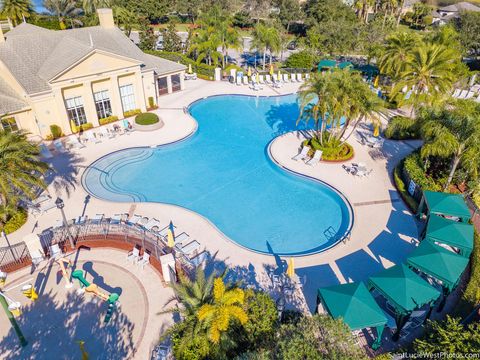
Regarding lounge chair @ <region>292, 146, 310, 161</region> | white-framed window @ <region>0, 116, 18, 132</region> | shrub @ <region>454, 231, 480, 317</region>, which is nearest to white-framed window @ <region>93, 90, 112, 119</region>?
white-framed window @ <region>0, 116, 18, 132</region>

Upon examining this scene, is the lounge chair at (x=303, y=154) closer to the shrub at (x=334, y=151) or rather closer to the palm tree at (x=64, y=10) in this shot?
the shrub at (x=334, y=151)

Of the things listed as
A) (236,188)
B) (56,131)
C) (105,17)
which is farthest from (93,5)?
(236,188)

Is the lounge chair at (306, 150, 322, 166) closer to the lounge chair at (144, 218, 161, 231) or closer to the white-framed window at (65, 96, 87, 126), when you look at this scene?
the lounge chair at (144, 218, 161, 231)

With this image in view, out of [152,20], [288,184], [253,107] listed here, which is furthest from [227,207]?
[152,20]

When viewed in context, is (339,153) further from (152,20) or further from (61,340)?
(152,20)

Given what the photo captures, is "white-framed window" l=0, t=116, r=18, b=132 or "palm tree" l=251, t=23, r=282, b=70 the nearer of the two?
"white-framed window" l=0, t=116, r=18, b=132

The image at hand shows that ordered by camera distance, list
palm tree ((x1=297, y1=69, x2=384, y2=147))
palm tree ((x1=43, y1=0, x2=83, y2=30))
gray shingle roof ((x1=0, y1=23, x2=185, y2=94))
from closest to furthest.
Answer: palm tree ((x1=297, y1=69, x2=384, y2=147)) < gray shingle roof ((x1=0, y1=23, x2=185, y2=94)) < palm tree ((x1=43, y1=0, x2=83, y2=30))

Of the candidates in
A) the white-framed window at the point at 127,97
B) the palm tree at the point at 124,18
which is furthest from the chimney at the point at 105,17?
the palm tree at the point at 124,18

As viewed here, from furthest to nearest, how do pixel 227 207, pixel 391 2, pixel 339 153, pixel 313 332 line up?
pixel 391 2, pixel 339 153, pixel 227 207, pixel 313 332
